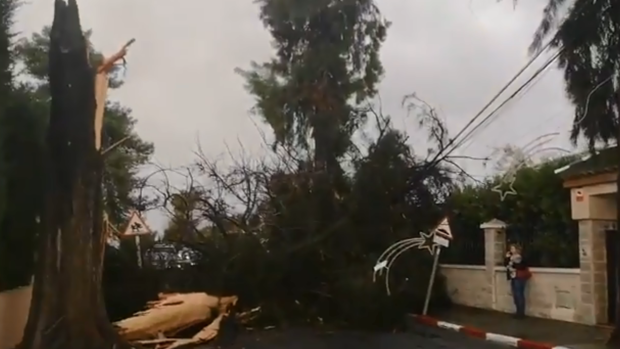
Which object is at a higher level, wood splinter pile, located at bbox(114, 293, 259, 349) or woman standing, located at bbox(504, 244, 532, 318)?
woman standing, located at bbox(504, 244, 532, 318)

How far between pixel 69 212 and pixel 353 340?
6.22 metres

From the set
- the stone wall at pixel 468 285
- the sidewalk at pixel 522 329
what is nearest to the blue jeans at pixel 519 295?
the sidewalk at pixel 522 329

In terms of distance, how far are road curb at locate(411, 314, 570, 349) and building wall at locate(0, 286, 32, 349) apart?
8.80 meters

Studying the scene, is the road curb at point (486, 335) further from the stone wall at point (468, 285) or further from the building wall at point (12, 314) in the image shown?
the building wall at point (12, 314)

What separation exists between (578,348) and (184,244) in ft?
36.4

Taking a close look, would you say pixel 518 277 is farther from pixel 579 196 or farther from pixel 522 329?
pixel 579 196

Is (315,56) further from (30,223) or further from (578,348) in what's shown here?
(578,348)

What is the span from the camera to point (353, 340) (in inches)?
689

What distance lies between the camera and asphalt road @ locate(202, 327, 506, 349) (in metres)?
16.1

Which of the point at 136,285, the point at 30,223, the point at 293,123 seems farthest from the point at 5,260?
the point at 293,123

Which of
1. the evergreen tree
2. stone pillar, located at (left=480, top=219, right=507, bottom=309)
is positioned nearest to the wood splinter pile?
stone pillar, located at (left=480, top=219, right=507, bottom=309)

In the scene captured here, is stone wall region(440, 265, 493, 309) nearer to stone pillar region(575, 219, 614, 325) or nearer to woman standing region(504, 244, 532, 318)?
woman standing region(504, 244, 532, 318)

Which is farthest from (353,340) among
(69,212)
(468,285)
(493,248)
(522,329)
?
(468,285)

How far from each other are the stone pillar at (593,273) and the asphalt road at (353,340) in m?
2.59
